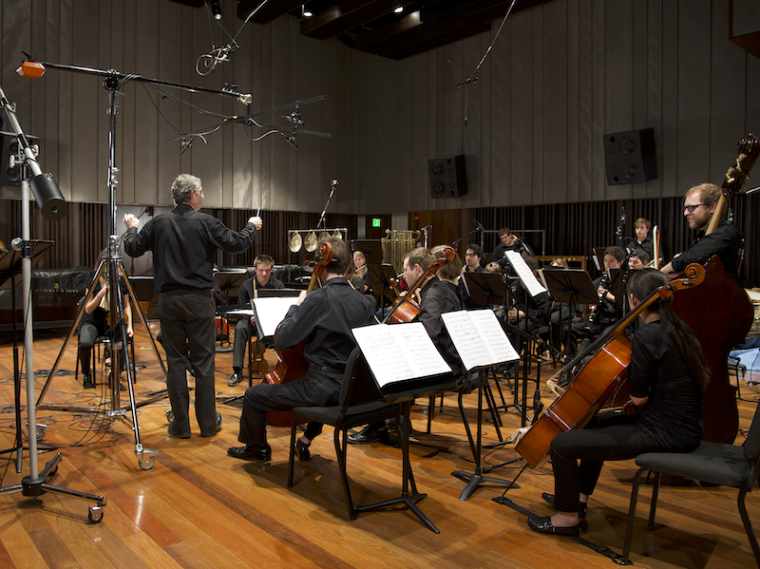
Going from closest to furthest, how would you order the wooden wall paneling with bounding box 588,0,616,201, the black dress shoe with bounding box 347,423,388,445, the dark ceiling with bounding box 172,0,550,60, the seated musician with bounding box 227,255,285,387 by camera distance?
the black dress shoe with bounding box 347,423,388,445, the seated musician with bounding box 227,255,285,387, the wooden wall paneling with bounding box 588,0,616,201, the dark ceiling with bounding box 172,0,550,60

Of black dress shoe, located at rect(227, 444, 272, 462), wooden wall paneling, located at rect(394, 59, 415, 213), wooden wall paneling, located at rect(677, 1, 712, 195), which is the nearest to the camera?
black dress shoe, located at rect(227, 444, 272, 462)

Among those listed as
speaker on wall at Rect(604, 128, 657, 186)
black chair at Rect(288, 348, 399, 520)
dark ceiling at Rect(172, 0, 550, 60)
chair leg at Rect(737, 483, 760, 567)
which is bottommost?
chair leg at Rect(737, 483, 760, 567)

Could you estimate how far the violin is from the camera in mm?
3828

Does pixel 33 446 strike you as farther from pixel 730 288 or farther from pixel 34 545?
pixel 730 288

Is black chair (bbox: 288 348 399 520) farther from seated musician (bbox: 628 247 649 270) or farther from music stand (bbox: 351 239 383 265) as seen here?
music stand (bbox: 351 239 383 265)

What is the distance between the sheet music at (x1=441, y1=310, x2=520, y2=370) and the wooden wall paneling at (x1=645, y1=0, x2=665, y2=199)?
7.43 metres

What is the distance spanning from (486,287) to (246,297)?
8.07ft

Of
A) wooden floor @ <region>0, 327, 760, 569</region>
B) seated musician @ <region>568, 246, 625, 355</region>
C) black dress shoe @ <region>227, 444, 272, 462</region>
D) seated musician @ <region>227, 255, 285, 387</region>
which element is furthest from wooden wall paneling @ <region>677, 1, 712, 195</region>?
black dress shoe @ <region>227, 444, 272, 462</region>

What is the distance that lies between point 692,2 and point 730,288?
306 inches

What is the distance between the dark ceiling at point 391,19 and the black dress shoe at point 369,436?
8.52 meters

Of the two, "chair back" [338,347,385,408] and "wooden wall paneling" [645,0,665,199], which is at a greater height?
"wooden wall paneling" [645,0,665,199]

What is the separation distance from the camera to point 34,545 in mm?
2578

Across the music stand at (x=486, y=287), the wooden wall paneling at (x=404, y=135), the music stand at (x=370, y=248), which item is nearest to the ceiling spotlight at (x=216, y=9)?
the wooden wall paneling at (x=404, y=135)

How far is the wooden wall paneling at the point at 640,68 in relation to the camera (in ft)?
31.2
